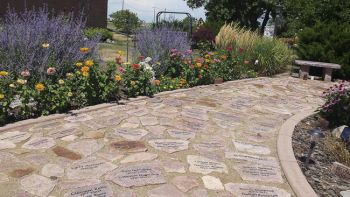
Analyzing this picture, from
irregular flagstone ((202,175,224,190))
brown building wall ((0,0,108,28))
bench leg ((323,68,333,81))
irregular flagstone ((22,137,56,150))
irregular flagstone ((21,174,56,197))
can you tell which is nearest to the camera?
irregular flagstone ((21,174,56,197))

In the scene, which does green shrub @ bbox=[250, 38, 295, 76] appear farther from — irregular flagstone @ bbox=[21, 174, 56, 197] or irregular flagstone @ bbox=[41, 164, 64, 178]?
irregular flagstone @ bbox=[21, 174, 56, 197]

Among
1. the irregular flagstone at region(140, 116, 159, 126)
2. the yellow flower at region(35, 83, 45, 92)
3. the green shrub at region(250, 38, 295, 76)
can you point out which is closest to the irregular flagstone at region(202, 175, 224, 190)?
the irregular flagstone at region(140, 116, 159, 126)

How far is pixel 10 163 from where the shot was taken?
11.2 feet

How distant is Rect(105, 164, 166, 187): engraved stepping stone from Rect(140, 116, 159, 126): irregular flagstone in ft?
4.25

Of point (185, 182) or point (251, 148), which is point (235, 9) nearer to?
point (251, 148)

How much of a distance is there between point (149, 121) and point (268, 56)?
6.41 metres

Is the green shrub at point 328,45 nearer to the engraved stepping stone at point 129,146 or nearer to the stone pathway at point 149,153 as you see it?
the stone pathway at point 149,153

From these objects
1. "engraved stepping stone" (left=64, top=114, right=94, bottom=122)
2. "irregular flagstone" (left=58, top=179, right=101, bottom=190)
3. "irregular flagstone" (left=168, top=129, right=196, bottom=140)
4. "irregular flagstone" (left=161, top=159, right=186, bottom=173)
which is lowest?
"irregular flagstone" (left=58, top=179, right=101, bottom=190)

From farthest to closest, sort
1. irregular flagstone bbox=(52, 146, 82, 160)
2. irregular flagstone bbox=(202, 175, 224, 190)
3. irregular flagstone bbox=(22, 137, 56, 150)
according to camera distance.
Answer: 1. irregular flagstone bbox=(22, 137, 56, 150)
2. irregular flagstone bbox=(52, 146, 82, 160)
3. irregular flagstone bbox=(202, 175, 224, 190)

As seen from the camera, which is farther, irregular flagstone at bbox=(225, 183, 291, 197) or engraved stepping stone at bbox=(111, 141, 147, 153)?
engraved stepping stone at bbox=(111, 141, 147, 153)

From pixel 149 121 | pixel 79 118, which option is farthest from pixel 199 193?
pixel 79 118

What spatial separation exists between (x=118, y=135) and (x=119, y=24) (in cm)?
2489

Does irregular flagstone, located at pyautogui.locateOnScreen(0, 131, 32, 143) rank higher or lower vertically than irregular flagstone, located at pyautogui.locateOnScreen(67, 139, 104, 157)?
higher

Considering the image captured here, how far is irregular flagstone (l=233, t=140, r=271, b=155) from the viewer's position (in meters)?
4.28
